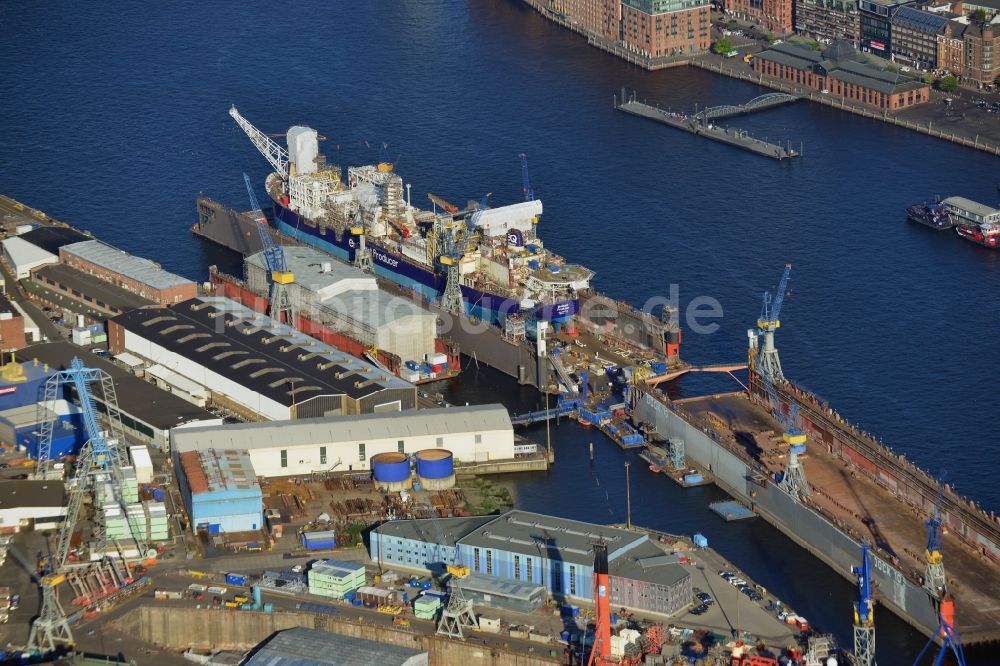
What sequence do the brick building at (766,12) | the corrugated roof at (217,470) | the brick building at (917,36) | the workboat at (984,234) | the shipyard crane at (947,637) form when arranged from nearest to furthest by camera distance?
the shipyard crane at (947,637)
the corrugated roof at (217,470)
the workboat at (984,234)
the brick building at (917,36)
the brick building at (766,12)

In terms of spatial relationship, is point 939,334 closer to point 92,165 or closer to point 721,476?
point 721,476

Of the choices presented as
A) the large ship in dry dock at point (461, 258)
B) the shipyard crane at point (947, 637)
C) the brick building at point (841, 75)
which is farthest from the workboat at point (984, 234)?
the shipyard crane at point (947, 637)

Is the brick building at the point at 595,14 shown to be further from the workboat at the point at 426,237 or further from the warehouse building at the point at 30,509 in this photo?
the warehouse building at the point at 30,509

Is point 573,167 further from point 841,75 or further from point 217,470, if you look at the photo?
point 217,470

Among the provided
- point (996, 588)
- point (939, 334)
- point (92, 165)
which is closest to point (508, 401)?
point (939, 334)

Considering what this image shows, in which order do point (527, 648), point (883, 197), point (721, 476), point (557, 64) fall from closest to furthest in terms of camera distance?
1. point (527, 648)
2. point (721, 476)
3. point (883, 197)
4. point (557, 64)
